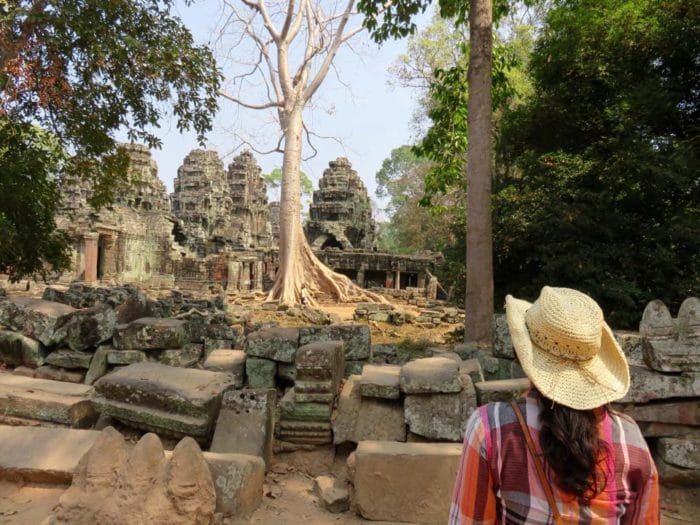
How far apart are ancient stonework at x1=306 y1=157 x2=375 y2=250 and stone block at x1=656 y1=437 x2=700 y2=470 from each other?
26393 millimetres

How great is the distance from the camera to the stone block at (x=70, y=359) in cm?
410

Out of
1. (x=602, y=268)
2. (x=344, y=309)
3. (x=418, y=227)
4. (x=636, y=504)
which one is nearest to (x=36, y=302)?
(x=636, y=504)

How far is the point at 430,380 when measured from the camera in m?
3.06

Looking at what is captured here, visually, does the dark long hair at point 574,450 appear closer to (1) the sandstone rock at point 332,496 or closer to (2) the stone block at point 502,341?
(1) the sandstone rock at point 332,496

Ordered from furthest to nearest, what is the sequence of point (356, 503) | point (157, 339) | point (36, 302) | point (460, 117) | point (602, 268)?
point (460, 117), point (602, 268), point (36, 302), point (157, 339), point (356, 503)

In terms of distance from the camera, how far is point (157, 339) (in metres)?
3.99

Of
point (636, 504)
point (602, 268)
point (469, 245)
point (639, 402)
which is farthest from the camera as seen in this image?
point (602, 268)

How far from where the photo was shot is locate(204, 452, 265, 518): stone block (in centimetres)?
246

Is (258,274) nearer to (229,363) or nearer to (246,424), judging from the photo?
(229,363)

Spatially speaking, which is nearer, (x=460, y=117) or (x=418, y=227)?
(x=460, y=117)

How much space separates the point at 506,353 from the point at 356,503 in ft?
6.51

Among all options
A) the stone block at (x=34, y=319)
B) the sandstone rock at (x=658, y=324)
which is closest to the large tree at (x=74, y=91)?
the stone block at (x=34, y=319)

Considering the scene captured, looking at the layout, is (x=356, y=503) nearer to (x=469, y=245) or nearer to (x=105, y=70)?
(x=469, y=245)

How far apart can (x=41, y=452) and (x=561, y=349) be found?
2825 mm
